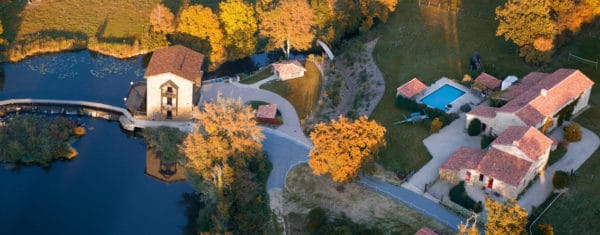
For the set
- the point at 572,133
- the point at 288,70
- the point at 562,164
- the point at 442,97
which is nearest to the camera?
the point at 562,164

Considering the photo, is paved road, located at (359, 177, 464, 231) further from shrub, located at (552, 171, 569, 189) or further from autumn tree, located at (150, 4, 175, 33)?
autumn tree, located at (150, 4, 175, 33)

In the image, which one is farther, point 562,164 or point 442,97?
point 442,97

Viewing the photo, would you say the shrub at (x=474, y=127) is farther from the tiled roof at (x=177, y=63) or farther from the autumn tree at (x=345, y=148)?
the tiled roof at (x=177, y=63)

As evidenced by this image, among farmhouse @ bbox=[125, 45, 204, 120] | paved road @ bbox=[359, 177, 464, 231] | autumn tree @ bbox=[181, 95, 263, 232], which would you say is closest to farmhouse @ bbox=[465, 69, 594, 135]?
paved road @ bbox=[359, 177, 464, 231]

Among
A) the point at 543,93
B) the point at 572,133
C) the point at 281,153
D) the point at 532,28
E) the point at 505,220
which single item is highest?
the point at 532,28

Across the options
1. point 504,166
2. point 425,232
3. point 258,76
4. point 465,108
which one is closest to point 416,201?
point 425,232

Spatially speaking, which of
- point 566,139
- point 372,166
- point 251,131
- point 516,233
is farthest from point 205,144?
point 566,139

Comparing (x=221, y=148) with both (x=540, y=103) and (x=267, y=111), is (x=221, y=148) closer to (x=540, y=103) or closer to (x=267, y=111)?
(x=267, y=111)
